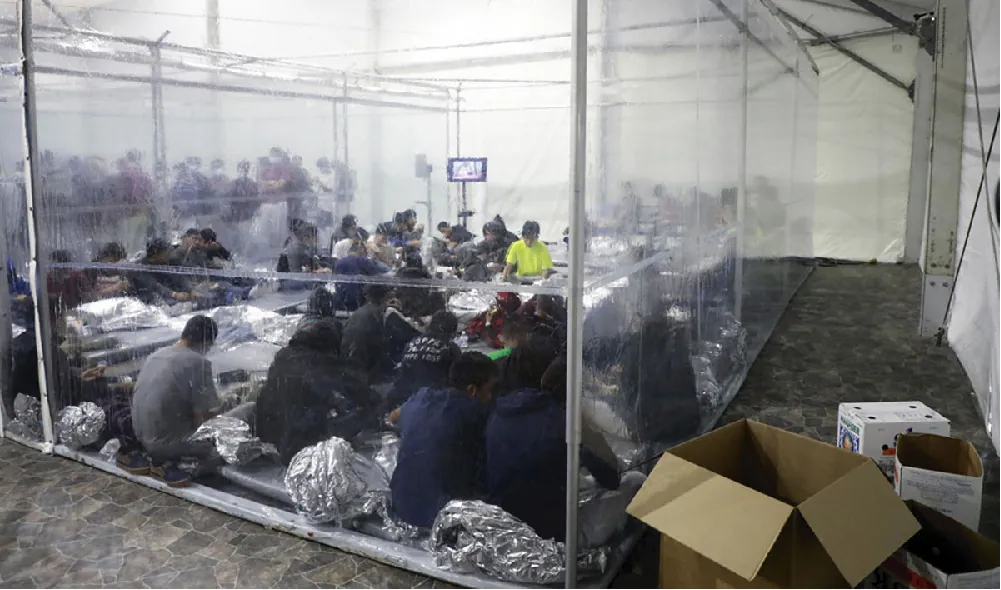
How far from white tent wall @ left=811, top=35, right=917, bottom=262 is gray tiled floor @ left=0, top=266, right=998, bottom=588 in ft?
15.7

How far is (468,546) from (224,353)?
3.43 ft

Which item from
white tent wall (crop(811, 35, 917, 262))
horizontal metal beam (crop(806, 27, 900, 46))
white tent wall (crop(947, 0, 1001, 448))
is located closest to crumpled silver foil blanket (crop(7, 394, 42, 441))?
white tent wall (crop(947, 0, 1001, 448))

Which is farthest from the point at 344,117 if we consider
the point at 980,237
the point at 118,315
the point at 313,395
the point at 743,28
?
the point at 980,237

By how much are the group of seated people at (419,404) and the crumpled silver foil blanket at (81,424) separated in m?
0.40

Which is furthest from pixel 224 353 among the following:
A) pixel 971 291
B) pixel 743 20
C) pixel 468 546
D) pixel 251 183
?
pixel 971 291

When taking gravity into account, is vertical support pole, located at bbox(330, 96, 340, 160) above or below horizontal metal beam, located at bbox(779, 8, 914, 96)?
below

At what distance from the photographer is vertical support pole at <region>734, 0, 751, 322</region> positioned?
3.26m

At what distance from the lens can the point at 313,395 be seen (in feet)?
7.23

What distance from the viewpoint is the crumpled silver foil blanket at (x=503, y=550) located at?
1.84 m

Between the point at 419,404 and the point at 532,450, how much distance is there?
347mm

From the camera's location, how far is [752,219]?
12.3ft

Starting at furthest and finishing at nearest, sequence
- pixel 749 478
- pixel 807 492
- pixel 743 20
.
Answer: pixel 743 20
pixel 749 478
pixel 807 492

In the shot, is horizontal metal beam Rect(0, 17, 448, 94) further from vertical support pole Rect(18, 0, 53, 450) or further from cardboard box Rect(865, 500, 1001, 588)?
cardboard box Rect(865, 500, 1001, 588)

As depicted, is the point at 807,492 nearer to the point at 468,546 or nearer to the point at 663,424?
the point at 663,424
